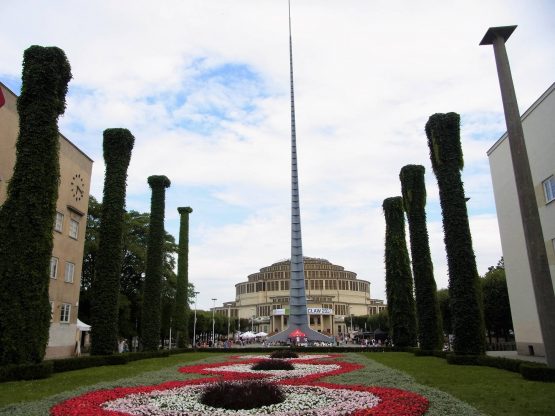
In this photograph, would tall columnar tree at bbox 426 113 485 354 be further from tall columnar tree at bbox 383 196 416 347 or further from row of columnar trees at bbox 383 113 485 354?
tall columnar tree at bbox 383 196 416 347

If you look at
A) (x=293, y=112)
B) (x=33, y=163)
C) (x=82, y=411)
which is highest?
(x=293, y=112)

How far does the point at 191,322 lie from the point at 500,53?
2961 inches

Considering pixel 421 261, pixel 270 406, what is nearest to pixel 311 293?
pixel 421 261

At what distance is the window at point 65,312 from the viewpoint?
3002 centimetres

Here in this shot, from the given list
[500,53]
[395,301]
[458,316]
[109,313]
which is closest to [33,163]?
[109,313]

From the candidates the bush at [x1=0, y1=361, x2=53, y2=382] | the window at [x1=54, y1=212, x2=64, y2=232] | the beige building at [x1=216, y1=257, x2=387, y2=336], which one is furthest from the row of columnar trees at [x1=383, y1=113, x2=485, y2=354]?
the beige building at [x1=216, y1=257, x2=387, y2=336]

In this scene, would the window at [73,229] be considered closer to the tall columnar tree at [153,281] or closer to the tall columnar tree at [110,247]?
the tall columnar tree at [153,281]

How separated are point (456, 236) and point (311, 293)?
381ft

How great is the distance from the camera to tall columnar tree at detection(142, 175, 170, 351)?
105 feet

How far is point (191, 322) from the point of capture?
82.1 m

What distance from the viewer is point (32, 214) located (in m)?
16.9

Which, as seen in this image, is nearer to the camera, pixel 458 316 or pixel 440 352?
pixel 458 316

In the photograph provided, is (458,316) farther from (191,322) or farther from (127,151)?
(191,322)

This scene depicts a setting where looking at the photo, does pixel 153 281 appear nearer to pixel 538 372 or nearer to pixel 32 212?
pixel 32 212
